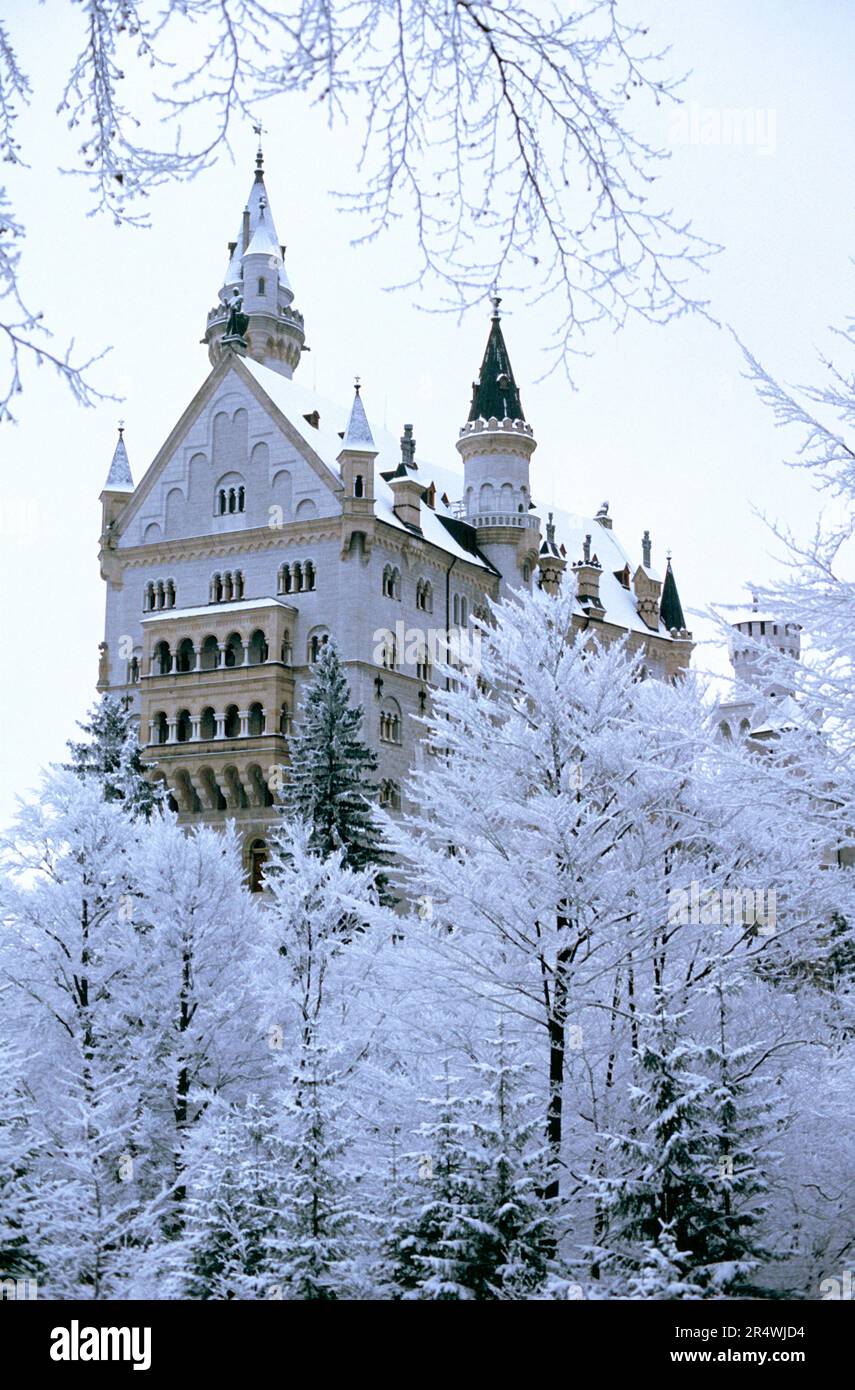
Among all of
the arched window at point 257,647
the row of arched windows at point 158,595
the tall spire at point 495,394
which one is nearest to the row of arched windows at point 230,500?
the row of arched windows at point 158,595

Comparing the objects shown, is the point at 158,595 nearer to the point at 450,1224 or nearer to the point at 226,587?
the point at 226,587

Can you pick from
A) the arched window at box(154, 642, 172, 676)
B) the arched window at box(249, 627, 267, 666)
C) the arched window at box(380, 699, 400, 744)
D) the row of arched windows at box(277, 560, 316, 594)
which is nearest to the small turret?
the arched window at box(380, 699, 400, 744)

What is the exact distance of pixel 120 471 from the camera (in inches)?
2456

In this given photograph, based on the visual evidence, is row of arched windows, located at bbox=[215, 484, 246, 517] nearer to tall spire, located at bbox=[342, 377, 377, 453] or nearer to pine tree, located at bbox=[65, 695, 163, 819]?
tall spire, located at bbox=[342, 377, 377, 453]

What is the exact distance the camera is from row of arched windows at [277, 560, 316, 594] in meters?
55.8

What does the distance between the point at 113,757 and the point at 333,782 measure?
1043cm

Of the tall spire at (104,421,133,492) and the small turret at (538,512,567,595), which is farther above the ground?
the tall spire at (104,421,133,492)

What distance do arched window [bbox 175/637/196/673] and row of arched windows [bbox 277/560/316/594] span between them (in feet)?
13.7

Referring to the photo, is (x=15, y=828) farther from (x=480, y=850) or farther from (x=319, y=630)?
(x=319, y=630)

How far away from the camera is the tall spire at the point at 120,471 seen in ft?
202
